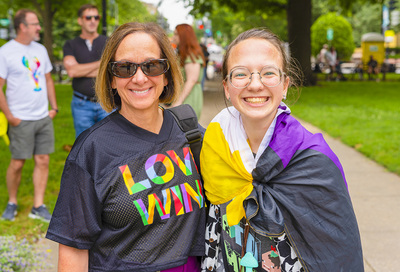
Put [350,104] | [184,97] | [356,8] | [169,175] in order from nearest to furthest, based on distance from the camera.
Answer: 1. [169,175]
2. [184,97]
3. [350,104]
4. [356,8]

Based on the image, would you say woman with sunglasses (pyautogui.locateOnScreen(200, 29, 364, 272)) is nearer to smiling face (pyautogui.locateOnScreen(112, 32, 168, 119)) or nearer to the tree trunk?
smiling face (pyautogui.locateOnScreen(112, 32, 168, 119))

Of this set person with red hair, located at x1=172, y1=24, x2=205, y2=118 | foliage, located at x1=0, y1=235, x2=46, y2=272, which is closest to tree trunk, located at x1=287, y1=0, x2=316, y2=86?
person with red hair, located at x1=172, y1=24, x2=205, y2=118

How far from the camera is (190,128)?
2115mm

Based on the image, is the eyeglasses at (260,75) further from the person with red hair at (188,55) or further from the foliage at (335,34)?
the foliage at (335,34)

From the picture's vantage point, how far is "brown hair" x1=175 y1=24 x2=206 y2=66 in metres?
4.94

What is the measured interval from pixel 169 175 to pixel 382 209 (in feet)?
12.8

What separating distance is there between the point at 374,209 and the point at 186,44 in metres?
2.75

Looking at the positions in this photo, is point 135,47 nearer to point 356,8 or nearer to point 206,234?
point 206,234

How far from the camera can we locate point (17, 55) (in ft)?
15.6

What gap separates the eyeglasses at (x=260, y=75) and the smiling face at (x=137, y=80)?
1.29 feet

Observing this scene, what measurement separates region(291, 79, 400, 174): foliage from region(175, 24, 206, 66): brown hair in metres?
3.48

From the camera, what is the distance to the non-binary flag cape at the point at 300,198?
5.49 feet

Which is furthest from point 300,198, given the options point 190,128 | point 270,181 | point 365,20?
point 365,20

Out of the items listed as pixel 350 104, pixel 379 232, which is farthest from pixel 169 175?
pixel 350 104
